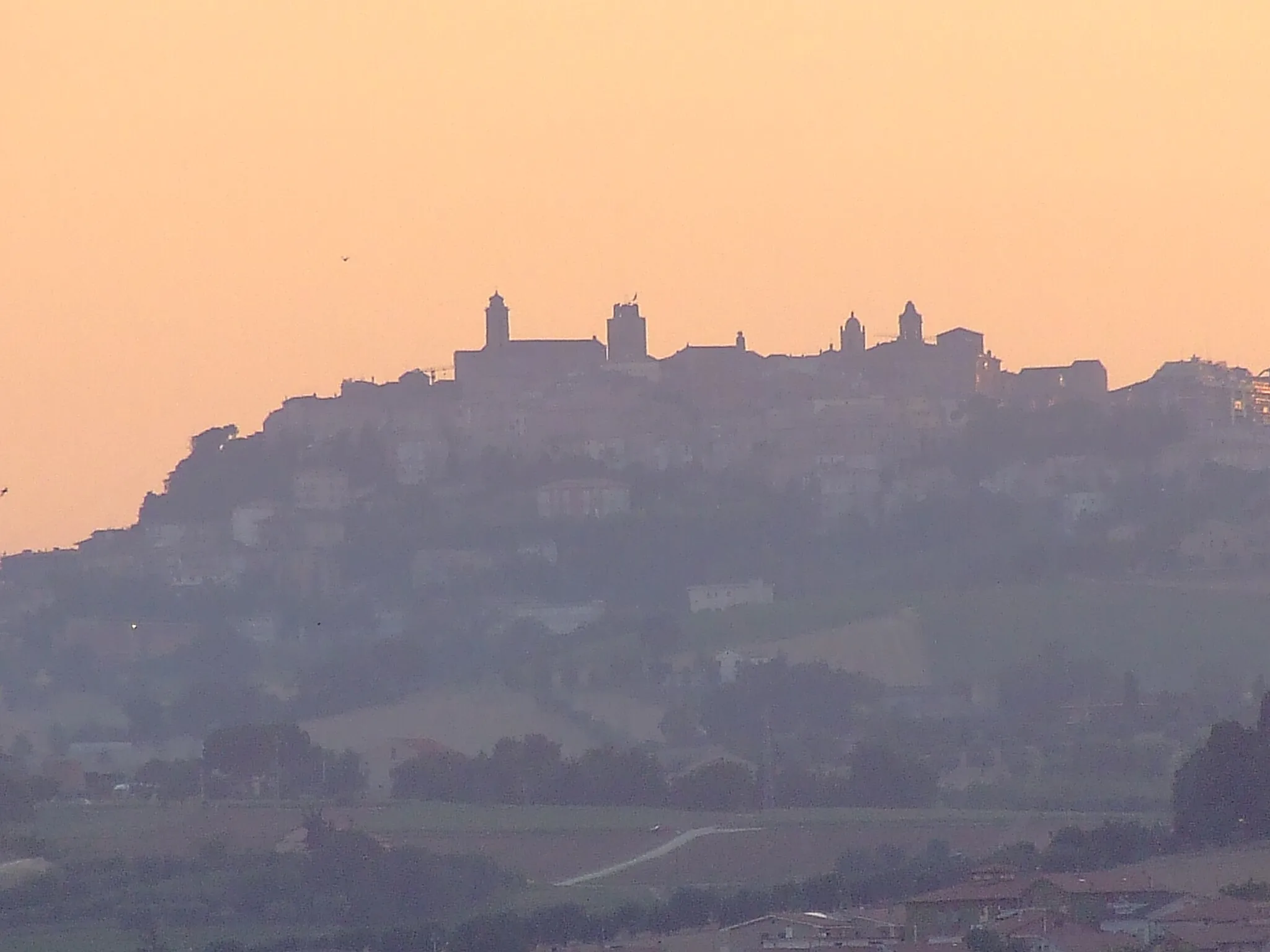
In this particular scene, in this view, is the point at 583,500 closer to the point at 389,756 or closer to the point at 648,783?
the point at 389,756

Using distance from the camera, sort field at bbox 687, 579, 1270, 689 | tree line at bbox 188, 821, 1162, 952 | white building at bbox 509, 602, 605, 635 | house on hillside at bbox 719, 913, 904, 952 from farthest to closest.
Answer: white building at bbox 509, 602, 605, 635 < field at bbox 687, 579, 1270, 689 < tree line at bbox 188, 821, 1162, 952 < house on hillside at bbox 719, 913, 904, 952

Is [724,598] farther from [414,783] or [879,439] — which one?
[414,783]

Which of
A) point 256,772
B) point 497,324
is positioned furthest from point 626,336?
point 256,772

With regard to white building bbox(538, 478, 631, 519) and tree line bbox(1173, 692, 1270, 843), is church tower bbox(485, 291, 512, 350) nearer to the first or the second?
white building bbox(538, 478, 631, 519)

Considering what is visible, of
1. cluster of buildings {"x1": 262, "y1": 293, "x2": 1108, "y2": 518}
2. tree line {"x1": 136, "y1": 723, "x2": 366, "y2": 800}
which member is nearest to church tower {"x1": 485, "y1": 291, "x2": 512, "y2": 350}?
cluster of buildings {"x1": 262, "y1": 293, "x2": 1108, "y2": 518}

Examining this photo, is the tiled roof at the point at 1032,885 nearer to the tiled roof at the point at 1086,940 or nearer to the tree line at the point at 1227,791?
the tiled roof at the point at 1086,940

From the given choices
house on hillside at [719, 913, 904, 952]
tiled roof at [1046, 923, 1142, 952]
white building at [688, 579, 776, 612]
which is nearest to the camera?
tiled roof at [1046, 923, 1142, 952]
